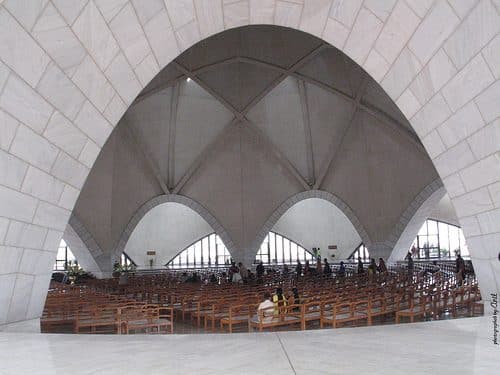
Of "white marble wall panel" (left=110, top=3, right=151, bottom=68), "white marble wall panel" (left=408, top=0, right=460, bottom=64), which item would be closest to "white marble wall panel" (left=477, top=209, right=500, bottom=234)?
"white marble wall panel" (left=408, top=0, right=460, bottom=64)

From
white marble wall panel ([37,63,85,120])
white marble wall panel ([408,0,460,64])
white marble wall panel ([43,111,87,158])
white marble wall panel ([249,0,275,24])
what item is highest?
white marble wall panel ([249,0,275,24])

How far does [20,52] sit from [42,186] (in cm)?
273

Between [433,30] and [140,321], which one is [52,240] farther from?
[433,30]

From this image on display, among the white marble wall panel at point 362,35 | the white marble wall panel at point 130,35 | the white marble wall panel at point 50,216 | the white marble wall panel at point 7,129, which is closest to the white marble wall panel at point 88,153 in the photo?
the white marble wall panel at point 50,216

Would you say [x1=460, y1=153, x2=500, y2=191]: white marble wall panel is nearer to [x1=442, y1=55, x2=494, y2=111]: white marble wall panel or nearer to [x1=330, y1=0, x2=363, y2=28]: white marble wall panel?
[x1=442, y1=55, x2=494, y2=111]: white marble wall panel

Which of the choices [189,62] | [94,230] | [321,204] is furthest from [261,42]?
[321,204]

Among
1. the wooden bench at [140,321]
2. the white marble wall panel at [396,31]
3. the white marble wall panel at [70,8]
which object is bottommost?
the wooden bench at [140,321]

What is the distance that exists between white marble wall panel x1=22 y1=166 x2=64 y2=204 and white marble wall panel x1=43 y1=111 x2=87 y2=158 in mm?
624

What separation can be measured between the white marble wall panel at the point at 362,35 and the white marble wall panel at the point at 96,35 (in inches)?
194

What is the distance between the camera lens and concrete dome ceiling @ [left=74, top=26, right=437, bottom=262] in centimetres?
2928

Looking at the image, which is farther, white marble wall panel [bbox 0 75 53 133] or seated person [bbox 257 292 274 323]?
seated person [bbox 257 292 274 323]

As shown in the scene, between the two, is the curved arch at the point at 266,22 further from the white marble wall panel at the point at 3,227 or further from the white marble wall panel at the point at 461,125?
the white marble wall panel at the point at 3,227

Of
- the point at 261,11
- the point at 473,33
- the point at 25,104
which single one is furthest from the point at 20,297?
the point at 473,33

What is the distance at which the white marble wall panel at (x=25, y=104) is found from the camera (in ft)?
26.2
